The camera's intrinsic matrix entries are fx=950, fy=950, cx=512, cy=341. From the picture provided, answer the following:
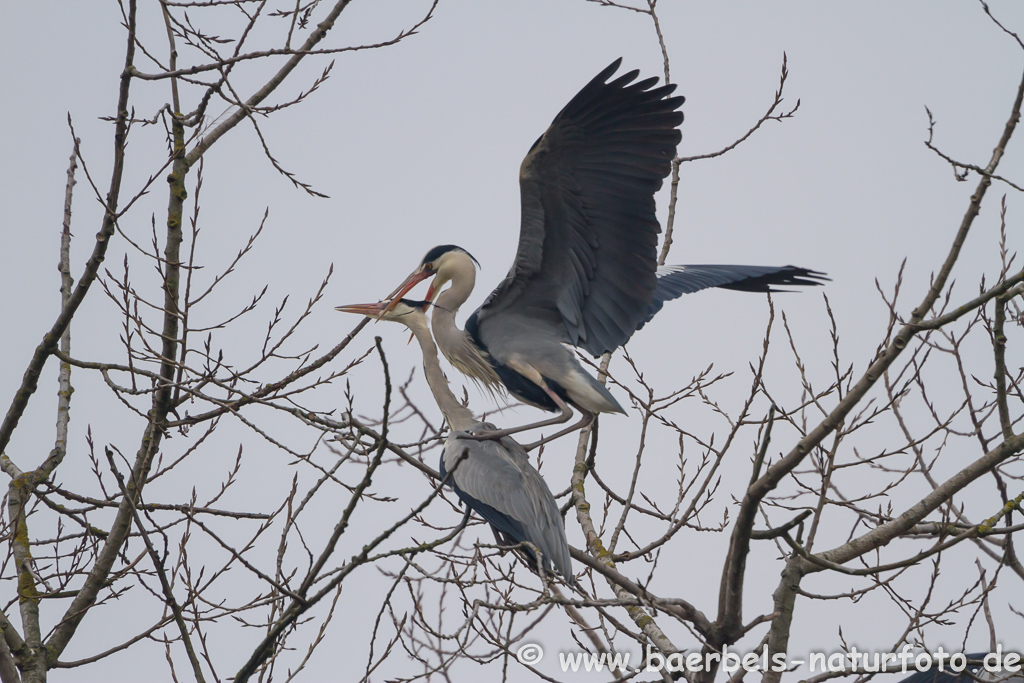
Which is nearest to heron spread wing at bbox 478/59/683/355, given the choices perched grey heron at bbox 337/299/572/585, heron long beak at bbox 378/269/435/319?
heron long beak at bbox 378/269/435/319

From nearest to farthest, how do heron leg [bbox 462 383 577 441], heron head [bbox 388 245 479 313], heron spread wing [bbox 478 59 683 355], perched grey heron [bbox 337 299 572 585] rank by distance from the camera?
perched grey heron [bbox 337 299 572 585], heron spread wing [bbox 478 59 683 355], heron leg [bbox 462 383 577 441], heron head [bbox 388 245 479 313]

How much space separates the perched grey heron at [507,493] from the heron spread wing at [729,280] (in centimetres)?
119

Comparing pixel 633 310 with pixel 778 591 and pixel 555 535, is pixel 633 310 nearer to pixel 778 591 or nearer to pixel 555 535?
pixel 555 535

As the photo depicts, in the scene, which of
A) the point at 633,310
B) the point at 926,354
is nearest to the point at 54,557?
the point at 633,310

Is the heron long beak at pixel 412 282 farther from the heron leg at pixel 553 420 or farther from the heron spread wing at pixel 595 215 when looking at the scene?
the heron leg at pixel 553 420

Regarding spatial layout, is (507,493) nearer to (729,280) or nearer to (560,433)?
(560,433)

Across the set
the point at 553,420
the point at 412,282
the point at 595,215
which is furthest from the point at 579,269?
the point at 412,282

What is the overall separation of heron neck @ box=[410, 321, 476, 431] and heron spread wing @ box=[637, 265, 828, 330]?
3.83 ft

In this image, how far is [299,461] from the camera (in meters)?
3.86

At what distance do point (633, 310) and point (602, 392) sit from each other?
0.50m

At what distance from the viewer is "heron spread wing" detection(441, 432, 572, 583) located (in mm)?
4645

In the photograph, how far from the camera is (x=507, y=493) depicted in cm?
484

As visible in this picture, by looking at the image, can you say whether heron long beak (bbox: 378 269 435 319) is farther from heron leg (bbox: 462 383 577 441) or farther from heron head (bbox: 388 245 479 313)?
heron leg (bbox: 462 383 577 441)

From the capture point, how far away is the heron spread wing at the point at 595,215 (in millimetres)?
4910
